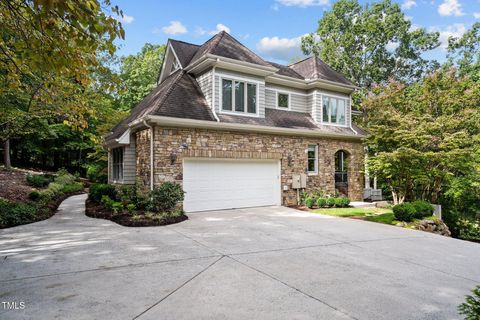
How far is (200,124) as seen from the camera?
10.5 meters

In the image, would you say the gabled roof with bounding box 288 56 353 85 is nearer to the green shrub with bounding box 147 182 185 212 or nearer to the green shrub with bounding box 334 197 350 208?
the green shrub with bounding box 334 197 350 208

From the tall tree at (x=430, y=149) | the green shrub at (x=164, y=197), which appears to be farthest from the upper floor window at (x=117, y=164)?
the tall tree at (x=430, y=149)

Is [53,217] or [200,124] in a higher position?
[200,124]

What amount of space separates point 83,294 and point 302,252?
3.83m

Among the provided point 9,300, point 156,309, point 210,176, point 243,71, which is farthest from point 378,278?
point 243,71

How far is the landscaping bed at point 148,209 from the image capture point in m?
8.53

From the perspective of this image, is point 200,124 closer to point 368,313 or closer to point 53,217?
point 53,217

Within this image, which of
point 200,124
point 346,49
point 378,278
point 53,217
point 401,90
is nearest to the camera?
point 378,278

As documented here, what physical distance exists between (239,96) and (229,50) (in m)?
2.02

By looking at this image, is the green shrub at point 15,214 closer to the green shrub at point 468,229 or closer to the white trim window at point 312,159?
the white trim window at point 312,159

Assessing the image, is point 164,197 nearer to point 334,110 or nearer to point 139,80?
point 334,110

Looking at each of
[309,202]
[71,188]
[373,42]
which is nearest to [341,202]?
[309,202]

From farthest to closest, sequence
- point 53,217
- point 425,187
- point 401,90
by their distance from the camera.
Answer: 1. point 401,90
2. point 425,187
3. point 53,217

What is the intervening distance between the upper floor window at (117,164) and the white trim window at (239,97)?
5.27m
